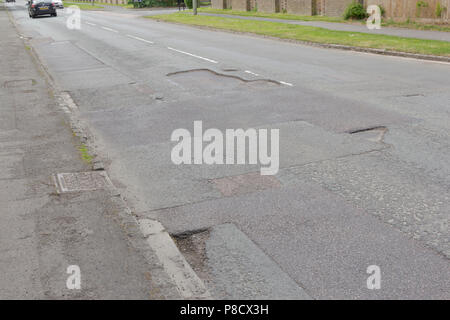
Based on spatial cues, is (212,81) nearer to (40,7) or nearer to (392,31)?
(392,31)

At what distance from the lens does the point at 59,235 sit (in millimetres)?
5270

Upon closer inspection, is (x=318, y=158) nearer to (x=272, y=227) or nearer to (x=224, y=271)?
(x=272, y=227)

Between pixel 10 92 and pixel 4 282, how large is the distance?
10158 mm

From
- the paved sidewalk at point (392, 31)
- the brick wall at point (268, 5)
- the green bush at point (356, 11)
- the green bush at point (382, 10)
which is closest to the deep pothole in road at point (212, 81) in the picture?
the paved sidewalk at point (392, 31)

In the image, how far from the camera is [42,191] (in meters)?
6.53

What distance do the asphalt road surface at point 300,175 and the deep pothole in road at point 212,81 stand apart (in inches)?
2.4

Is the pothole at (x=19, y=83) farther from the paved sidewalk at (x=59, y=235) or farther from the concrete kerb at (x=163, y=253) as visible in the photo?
the concrete kerb at (x=163, y=253)

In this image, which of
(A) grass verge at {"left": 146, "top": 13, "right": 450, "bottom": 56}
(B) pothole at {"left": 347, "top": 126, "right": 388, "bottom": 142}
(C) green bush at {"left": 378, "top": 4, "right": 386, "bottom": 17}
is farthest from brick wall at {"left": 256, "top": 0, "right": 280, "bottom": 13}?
(B) pothole at {"left": 347, "top": 126, "right": 388, "bottom": 142}

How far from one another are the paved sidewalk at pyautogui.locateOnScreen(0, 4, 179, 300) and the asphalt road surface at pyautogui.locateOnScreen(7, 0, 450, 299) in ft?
1.65

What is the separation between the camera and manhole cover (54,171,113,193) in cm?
663

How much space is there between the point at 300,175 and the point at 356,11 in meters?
25.4

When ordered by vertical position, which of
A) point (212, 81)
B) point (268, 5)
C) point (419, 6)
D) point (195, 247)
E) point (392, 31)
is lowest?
point (195, 247)

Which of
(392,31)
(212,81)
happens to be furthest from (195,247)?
(392,31)

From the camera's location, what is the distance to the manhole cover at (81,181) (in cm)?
663
